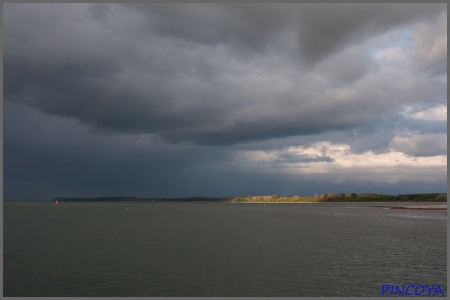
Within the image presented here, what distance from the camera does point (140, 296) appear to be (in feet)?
82.5

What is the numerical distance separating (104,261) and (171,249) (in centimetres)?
995

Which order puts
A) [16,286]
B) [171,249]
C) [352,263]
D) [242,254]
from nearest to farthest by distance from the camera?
[16,286]
[352,263]
[242,254]
[171,249]

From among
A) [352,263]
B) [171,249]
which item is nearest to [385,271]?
[352,263]

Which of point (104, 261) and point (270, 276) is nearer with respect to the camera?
point (270, 276)

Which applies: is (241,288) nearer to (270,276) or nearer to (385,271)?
(270,276)

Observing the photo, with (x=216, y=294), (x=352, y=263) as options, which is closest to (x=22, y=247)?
(x=216, y=294)

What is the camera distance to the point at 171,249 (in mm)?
45062

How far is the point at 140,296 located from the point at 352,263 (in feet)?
73.6

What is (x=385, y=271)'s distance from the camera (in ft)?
106

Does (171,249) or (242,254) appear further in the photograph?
(171,249)

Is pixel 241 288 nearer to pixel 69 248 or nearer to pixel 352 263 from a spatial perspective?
pixel 352 263

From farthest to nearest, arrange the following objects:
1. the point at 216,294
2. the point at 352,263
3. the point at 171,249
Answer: the point at 171,249 < the point at 352,263 < the point at 216,294

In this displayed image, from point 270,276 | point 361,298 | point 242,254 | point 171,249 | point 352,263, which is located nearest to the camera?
point 361,298

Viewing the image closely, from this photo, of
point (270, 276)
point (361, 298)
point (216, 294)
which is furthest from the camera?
point (270, 276)
